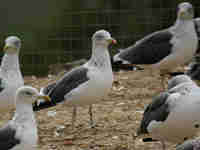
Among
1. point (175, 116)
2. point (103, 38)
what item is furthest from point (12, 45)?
point (175, 116)

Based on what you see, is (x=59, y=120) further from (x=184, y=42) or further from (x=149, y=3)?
(x=149, y=3)

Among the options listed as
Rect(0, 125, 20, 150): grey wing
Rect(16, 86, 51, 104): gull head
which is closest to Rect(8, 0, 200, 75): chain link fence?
Rect(16, 86, 51, 104): gull head

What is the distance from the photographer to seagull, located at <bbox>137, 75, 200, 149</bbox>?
4.87 meters

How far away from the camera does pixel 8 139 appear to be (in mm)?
4629

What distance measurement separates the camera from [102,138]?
6012 millimetres

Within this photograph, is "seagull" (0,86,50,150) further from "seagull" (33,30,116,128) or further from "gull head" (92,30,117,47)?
"gull head" (92,30,117,47)

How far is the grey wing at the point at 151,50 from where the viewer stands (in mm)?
8052

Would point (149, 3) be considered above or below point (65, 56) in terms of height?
above

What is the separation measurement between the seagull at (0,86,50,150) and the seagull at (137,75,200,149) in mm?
1108

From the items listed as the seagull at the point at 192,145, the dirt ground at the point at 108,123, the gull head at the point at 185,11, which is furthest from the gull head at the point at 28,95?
the gull head at the point at 185,11

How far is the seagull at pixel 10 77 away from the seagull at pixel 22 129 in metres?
1.05

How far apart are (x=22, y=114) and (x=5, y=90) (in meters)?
1.21

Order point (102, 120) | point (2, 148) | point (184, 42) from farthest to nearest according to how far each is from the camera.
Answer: point (184, 42) < point (102, 120) < point (2, 148)

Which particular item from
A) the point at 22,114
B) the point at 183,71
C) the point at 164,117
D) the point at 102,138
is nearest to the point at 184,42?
the point at 183,71
